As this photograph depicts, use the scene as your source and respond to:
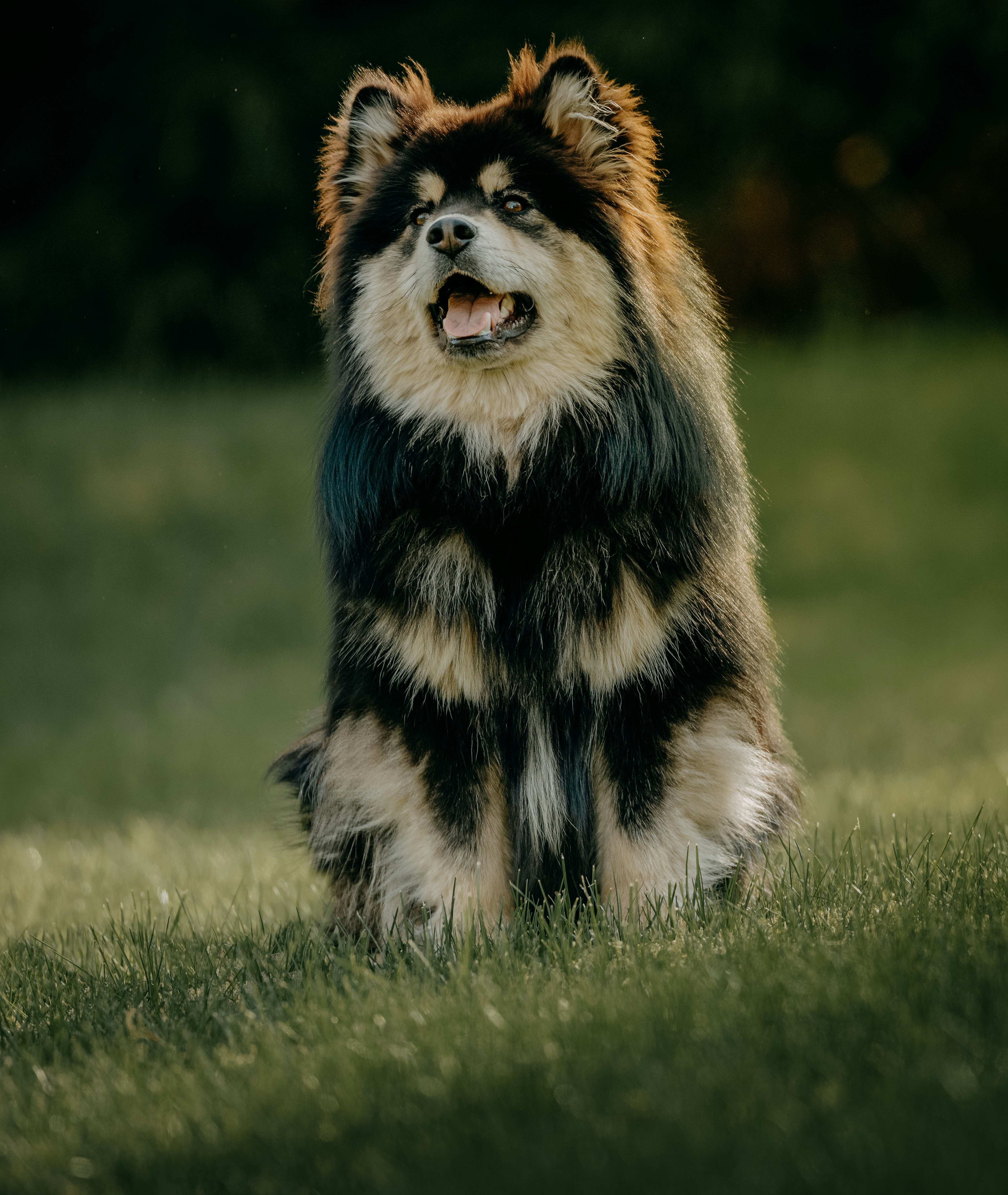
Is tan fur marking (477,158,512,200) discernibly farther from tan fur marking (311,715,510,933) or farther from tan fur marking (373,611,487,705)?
tan fur marking (311,715,510,933)

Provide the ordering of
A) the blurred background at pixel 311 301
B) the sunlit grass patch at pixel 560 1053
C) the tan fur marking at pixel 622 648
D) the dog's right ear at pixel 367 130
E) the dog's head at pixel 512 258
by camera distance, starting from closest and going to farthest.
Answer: the sunlit grass patch at pixel 560 1053 → the tan fur marking at pixel 622 648 → the dog's head at pixel 512 258 → the dog's right ear at pixel 367 130 → the blurred background at pixel 311 301

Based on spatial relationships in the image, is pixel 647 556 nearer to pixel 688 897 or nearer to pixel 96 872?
pixel 688 897

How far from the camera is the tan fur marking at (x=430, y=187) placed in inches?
131

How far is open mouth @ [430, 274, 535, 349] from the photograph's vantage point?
10.7 feet

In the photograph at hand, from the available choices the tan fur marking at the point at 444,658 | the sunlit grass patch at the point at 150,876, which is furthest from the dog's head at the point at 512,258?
the sunlit grass patch at the point at 150,876

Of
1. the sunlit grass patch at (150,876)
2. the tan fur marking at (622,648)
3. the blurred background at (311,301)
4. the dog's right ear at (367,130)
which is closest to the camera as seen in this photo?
the tan fur marking at (622,648)

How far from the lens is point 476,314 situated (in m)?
3.30

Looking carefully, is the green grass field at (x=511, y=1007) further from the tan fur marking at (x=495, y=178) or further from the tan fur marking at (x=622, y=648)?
the tan fur marking at (x=495, y=178)

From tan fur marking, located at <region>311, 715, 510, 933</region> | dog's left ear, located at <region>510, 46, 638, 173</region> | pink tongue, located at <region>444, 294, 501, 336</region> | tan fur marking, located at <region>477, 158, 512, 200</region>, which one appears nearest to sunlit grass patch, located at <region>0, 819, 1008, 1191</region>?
tan fur marking, located at <region>311, 715, 510, 933</region>

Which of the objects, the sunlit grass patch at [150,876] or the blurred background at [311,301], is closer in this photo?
the sunlit grass patch at [150,876]

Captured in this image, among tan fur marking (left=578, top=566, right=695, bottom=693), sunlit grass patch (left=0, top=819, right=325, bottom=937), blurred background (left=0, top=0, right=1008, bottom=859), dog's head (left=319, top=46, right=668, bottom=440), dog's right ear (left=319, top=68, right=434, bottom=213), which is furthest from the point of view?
blurred background (left=0, top=0, right=1008, bottom=859)

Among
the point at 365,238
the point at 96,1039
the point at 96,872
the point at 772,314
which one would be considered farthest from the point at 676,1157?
the point at 772,314

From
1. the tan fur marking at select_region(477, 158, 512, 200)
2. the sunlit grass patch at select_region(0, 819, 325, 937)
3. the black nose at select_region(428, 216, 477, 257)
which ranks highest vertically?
the tan fur marking at select_region(477, 158, 512, 200)

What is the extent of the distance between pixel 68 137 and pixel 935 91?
1087 centimetres
